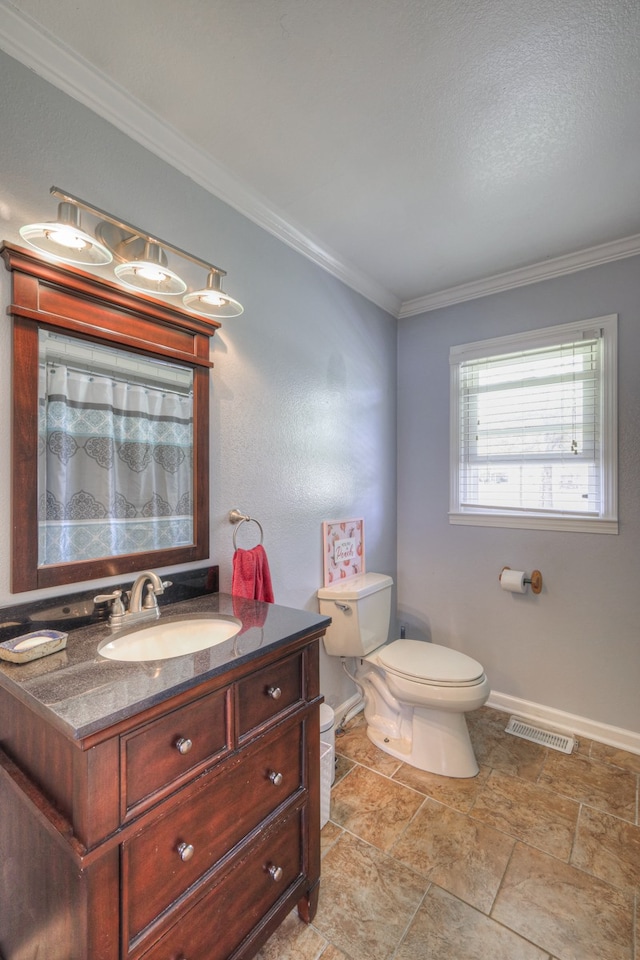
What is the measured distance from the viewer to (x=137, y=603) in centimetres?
125

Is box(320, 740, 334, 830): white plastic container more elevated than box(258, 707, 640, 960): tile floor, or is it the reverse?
box(320, 740, 334, 830): white plastic container

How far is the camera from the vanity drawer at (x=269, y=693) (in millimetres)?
1031

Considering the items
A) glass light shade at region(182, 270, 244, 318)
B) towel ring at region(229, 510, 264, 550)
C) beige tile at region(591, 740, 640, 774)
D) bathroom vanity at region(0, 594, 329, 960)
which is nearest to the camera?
bathroom vanity at region(0, 594, 329, 960)

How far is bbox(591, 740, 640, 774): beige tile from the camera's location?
1996 mm

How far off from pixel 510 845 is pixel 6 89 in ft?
9.18

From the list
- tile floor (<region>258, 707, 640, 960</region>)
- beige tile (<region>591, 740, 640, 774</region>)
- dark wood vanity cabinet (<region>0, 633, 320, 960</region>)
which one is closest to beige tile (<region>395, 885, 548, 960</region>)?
tile floor (<region>258, 707, 640, 960</region>)

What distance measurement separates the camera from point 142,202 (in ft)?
4.63

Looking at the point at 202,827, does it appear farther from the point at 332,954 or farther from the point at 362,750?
the point at 362,750

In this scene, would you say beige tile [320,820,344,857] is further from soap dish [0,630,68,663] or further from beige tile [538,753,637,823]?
soap dish [0,630,68,663]

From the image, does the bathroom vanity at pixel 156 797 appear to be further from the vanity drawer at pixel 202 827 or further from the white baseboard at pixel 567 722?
the white baseboard at pixel 567 722

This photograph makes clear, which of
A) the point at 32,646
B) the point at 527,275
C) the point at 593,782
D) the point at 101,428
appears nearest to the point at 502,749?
the point at 593,782

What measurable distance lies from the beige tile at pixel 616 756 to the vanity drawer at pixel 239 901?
165cm

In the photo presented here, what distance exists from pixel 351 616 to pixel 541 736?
119 cm

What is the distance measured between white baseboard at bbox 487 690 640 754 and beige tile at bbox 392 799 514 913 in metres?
0.89
